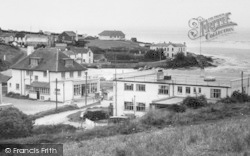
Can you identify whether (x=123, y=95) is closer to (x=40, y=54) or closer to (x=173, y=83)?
(x=173, y=83)

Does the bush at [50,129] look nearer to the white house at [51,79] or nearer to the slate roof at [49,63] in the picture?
the white house at [51,79]

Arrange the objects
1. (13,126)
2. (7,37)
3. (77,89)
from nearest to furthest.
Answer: (13,126), (77,89), (7,37)

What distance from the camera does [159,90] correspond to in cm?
2661

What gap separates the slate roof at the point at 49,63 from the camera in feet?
124

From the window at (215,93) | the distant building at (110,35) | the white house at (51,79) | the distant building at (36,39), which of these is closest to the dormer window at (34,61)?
the white house at (51,79)

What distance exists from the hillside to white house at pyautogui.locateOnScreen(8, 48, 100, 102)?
68.4 ft

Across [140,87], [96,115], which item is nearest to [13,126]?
[96,115]

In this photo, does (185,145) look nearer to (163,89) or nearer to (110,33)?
(163,89)

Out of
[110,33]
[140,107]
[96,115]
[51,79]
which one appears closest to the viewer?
[96,115]

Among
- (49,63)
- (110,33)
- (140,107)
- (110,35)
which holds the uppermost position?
(110,33)

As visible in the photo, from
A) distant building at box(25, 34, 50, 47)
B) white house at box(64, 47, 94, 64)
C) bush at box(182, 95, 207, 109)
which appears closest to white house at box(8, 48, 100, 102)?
bush at box(182, 95, 207, 109)

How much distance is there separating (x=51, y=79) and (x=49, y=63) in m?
1.79

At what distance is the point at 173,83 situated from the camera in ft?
86.2

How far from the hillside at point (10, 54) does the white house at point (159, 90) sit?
3520 cm
